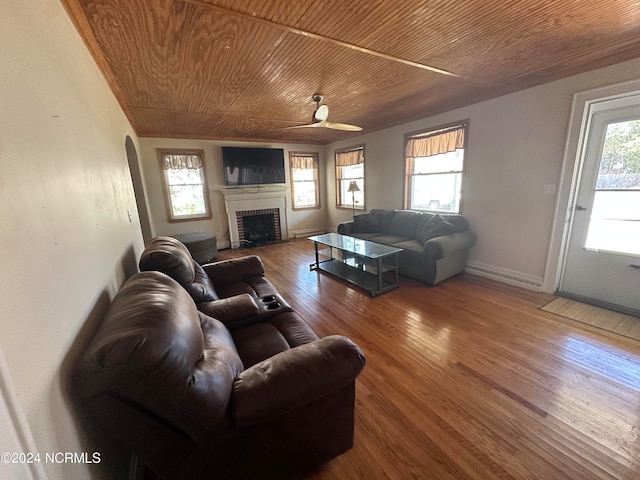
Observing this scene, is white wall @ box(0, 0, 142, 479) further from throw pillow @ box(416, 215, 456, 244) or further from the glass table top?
throw pillow @ box(416, 215, 456, 244)

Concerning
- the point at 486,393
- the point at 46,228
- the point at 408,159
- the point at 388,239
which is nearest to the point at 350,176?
the point at 408,159

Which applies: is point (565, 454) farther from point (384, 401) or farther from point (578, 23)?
point (578, 23)

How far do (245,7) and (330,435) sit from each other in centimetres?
238

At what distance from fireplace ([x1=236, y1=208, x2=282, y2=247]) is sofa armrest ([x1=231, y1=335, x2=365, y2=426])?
16.3 ft

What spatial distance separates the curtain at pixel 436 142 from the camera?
3.69 metres

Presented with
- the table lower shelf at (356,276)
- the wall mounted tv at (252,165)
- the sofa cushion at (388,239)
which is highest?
the wall mounted tv at (252,165)

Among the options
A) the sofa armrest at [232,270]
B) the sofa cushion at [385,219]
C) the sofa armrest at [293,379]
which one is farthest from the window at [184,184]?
the sofa armrest at [293,379]

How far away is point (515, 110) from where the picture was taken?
3064 mm

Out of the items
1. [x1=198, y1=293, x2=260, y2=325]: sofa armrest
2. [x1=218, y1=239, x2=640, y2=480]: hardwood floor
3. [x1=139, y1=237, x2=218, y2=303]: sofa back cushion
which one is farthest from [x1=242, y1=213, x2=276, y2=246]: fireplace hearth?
[x1=198, y1=293, x2=260, y2=325]: sofa armrest

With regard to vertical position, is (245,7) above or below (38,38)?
above

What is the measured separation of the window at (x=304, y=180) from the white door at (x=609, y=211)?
16.3 ft

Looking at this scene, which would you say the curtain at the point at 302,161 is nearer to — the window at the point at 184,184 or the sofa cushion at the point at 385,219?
the window at the point at 184,184

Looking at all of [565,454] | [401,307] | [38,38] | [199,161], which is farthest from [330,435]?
[199,161]

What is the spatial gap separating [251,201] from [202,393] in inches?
208
